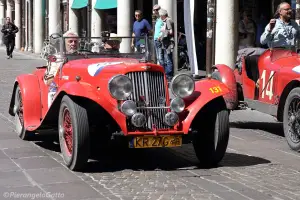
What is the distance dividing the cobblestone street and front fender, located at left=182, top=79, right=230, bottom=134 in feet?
1.90

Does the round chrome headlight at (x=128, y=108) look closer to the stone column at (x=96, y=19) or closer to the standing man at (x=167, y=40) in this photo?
the standing man at (x=167, y=40)

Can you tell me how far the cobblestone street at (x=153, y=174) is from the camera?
630cm

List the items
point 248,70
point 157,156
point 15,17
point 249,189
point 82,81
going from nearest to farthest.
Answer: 1. point 249,189
2. point 82,81
3. point 157,156
4. point 248,70
5. point 15,17

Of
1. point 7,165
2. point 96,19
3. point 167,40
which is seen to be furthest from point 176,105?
point 96,19

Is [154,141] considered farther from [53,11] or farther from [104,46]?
[53,11]

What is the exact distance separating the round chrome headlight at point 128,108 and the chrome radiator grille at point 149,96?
0.57ft

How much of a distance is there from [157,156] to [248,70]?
278 cm

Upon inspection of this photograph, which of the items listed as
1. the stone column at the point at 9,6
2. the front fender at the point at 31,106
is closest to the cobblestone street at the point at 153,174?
the front fender at the point at 31,106

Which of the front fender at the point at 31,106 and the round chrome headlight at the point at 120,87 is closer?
the round chrome headlight at the point at 120,87

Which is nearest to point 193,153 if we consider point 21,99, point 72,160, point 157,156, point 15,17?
point 157,156

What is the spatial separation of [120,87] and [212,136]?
4.12 feet

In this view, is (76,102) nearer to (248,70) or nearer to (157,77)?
(157,77)

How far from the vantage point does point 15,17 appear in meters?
45.2

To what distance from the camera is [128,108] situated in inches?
277
